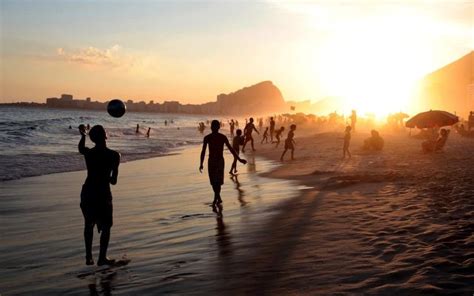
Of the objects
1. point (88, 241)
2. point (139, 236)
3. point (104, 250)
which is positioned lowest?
point (139, 236)

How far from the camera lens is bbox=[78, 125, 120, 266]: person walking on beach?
19.1ft

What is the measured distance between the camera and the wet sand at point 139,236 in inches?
202

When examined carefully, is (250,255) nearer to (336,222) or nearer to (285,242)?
(285,242)

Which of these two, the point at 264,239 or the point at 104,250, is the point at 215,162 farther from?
the point at 104,250

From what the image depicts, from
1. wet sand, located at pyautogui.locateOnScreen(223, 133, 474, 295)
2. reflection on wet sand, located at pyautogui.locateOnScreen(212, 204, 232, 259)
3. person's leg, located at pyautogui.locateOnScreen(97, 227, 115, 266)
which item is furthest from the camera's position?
reflection on wet sand, located at pyautogui.locateOnScreen(212, 204, 232, 259)

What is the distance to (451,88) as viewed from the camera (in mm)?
101688

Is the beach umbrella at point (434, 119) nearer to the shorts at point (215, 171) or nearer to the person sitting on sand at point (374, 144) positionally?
the person sitting on sand at point (374, 144)

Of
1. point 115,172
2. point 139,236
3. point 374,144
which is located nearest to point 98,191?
point 115,172

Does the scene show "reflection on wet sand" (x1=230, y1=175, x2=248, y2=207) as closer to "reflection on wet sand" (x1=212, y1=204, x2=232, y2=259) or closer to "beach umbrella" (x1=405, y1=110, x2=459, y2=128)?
"reflection on wet sand" (x1=212, y1=204, x2=232, y2=259)

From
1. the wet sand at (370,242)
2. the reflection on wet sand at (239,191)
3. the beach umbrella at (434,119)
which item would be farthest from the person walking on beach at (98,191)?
the beach umbrella at (434,119)

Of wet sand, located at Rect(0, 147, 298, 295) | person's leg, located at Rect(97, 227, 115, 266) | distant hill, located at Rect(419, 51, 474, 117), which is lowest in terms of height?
wet sand, located at Rect(0, 147, 298, 295)

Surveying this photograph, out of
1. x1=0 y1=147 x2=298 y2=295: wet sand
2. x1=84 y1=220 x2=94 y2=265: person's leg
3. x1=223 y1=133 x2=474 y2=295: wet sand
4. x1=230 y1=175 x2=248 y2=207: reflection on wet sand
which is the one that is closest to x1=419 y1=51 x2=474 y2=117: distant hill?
x1=230 y1=175 x2=248 y2=207: reflection on wet sand

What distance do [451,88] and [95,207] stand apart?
112 m

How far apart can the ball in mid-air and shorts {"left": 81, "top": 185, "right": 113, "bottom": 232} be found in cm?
254
